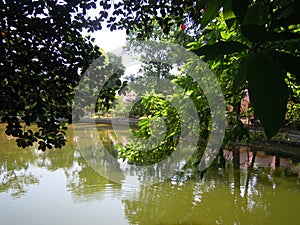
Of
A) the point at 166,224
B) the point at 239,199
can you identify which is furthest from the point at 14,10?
the point at 239,199

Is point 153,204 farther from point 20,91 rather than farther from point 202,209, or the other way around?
point 20,91

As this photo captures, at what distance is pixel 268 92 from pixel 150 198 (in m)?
3.97

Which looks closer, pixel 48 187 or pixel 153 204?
pixel 153 204

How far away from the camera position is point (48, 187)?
14.7 ft

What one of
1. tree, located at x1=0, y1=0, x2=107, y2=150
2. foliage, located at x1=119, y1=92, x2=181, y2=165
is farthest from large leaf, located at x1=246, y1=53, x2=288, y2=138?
foliage, located at x1=119, y1=92, x2=181, y2=165

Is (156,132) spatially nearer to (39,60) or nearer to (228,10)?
(39,60)

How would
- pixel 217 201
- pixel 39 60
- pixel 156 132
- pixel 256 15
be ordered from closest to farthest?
pixel 256 15 < pixel 39 60 < pixel 156 132 < pixel 217 201

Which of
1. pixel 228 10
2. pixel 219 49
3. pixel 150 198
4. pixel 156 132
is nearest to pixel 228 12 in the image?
pixel 228 10

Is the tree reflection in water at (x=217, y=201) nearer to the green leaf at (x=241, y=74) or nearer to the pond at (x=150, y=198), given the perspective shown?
the pond at (x=150, y=198)

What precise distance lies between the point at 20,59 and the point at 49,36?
0.15m

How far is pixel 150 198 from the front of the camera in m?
4.02

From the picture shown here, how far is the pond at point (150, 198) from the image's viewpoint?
3.38m

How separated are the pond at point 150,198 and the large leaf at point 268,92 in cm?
332

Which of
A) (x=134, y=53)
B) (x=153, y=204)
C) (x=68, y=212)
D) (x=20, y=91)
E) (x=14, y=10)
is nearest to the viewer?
(x=14, y=10)
